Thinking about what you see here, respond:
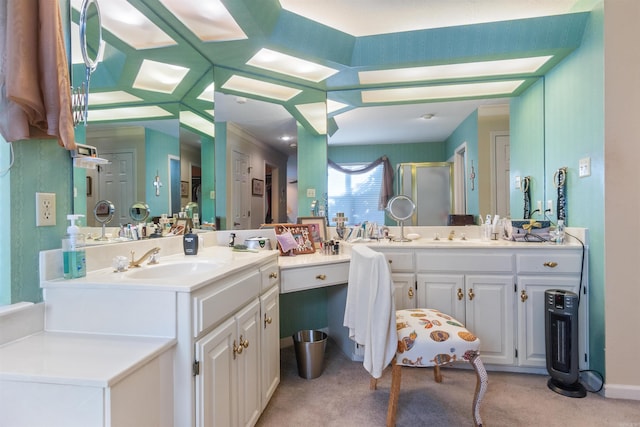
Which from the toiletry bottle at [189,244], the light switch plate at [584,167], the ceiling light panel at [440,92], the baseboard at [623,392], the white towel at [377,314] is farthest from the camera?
the ceiling light panel at [440,92]

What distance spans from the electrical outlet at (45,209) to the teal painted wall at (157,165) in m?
0.46

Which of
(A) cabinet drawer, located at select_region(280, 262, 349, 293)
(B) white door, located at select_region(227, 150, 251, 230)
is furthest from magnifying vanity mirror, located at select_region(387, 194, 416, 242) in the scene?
(B) white door, located at select_region(227, 150, 251, 230)

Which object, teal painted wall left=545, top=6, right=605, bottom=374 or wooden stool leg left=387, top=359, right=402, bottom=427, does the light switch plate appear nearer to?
teal painted wall left=545, top=6, right=605, bottom=374

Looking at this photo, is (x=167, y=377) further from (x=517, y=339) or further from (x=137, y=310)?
(x=517, y=339)

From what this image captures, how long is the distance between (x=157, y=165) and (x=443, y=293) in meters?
1.99

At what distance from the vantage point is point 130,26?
5.26ft

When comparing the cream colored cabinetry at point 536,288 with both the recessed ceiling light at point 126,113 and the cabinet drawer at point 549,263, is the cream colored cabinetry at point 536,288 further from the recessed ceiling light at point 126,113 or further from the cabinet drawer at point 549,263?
the recessed ceiling light at point 126,113

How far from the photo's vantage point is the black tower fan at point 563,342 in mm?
1920

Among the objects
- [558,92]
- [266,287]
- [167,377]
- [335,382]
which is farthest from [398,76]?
[167,377]

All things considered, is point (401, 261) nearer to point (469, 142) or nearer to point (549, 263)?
point (549, 263)

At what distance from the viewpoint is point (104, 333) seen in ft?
3.40

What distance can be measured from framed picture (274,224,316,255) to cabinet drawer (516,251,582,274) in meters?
1.45

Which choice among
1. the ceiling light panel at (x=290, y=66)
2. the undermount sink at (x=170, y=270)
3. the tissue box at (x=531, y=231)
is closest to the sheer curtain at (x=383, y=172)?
the ceiling light panel at (x=290, y=66)

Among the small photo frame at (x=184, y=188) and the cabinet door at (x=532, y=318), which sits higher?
the small photo frame at (x=184, y=188)
